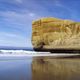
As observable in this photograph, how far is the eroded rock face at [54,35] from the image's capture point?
55.6 feet

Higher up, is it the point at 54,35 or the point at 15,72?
the point at 54,35

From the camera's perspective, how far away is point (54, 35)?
56.4ft

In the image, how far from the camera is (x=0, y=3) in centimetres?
1275

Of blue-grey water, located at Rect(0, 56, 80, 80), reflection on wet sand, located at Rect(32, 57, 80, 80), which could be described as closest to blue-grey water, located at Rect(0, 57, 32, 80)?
blue-grey water, located at Rect(0, 56, 80, 80)

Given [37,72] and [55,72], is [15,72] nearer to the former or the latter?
[37,72]

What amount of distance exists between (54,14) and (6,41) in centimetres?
386

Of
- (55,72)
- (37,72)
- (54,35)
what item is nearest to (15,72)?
(37,72)

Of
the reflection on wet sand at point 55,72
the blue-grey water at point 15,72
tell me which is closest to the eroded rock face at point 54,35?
the reflection on wet sand at point 55,72

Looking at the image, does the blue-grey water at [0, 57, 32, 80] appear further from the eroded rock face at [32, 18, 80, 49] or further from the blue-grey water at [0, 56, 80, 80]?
the eroded rock face at [32, 18, 80, 49]

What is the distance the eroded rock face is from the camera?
16938mm

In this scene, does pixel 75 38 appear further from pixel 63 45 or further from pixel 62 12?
pixel 62 12

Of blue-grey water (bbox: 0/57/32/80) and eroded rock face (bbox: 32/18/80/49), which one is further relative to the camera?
eroded rock face (bbox: 32/18/80/49)

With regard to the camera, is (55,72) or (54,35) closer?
(55,72)

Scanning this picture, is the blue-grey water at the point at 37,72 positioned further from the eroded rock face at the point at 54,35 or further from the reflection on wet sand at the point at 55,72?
the eroded rock face at the point at 54,35
